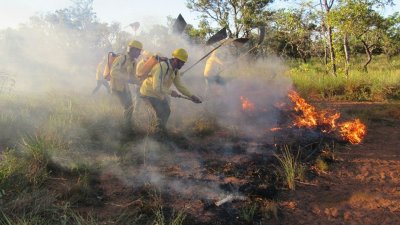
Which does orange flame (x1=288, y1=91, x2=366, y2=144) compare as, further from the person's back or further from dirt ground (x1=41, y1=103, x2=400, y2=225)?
the person's back

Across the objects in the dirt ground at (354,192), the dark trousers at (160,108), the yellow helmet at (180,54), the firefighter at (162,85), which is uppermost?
the yellow helmet at (180,54)

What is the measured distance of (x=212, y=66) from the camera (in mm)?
9141

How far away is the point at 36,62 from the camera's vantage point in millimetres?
13766

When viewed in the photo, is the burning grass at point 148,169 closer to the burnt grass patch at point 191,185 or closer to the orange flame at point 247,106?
the burnt grass patch at point 191,185

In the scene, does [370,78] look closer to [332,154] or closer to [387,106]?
[387,106]

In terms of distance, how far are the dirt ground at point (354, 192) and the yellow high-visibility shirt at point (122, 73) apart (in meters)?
3.58

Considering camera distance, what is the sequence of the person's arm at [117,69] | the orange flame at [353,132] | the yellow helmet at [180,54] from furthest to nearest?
the person's arm at [117,69]
the orange flame at [353,132]
the yellow helmet at [180,54]

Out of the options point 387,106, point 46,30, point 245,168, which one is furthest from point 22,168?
point 46,30

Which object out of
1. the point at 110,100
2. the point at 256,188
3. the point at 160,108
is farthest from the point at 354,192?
the point at 110,100

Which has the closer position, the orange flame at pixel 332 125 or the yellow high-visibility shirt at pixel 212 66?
the orange flame at pixel 332 125

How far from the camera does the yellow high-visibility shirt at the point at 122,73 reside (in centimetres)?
640

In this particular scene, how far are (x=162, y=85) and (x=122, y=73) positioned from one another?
1.06 metres

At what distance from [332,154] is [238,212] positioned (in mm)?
2054

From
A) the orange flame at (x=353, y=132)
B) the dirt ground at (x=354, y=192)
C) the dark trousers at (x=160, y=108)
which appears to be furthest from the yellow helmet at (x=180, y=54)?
the orange flame at (x=353, y=132)
